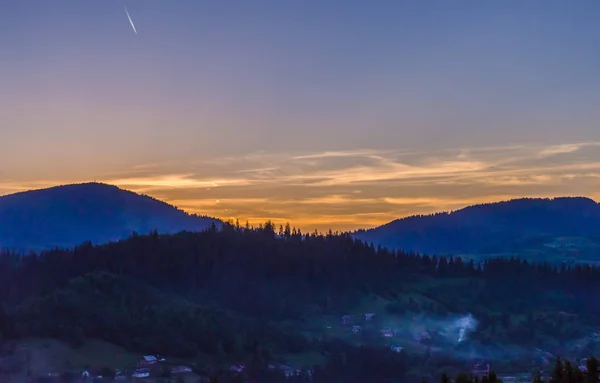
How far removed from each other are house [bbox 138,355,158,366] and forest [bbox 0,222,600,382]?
320 cm

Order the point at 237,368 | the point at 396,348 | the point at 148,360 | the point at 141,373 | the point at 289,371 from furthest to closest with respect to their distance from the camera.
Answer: the point at 396,348, the point at 289,371, the point at 237,368, the point at 148,360, the point at 141,373

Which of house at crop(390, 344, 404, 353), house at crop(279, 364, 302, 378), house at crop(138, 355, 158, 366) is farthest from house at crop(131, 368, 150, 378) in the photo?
house at crop(390, 344, 404, 353)

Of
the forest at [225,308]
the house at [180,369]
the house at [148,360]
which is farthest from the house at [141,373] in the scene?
the forest at [225,308]

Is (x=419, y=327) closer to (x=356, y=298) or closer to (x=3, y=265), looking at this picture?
(x=356, y=298)

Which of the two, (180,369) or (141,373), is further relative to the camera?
(180,369)

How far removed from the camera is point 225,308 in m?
172

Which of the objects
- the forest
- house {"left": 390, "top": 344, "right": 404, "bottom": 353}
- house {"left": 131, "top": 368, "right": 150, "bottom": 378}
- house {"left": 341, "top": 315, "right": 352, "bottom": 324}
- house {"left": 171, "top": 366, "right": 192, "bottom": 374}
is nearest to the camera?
house {"left": 131, "top": 368, "right": 150, "bottom": 378}

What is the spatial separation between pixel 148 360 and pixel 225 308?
146 ft

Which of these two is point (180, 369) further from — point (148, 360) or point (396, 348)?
point (396, 348)

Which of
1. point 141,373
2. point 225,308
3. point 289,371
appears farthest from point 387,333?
point 141,373

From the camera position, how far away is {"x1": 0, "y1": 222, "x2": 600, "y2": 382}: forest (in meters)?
136

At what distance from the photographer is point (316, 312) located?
589 feet

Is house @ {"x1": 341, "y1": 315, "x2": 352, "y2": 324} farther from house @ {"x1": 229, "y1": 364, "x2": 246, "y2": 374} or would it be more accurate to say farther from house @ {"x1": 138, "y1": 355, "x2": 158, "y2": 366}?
house @ {"x1": 138, "y1": 355, "x2": 158, "y2": 366}

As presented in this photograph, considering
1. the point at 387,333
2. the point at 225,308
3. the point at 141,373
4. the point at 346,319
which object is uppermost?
the point at 225,308
